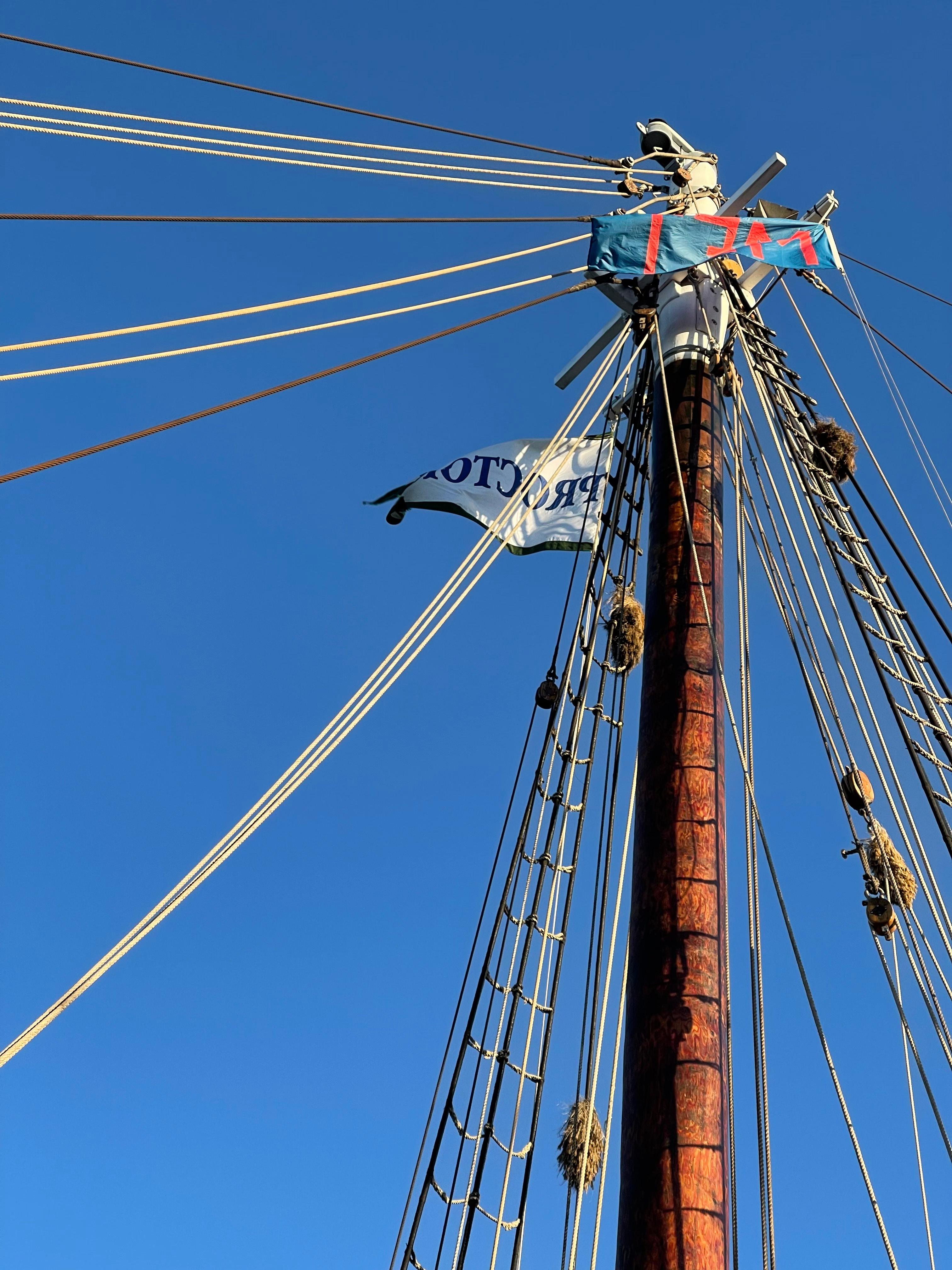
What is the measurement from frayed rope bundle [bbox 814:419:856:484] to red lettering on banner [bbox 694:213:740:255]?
1.68 metres

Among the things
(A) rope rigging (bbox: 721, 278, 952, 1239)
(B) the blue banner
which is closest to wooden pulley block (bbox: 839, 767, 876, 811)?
(A) rope rigging (bbox: 721, 278, 952, 1239)

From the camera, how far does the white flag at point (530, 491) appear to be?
10805 mm

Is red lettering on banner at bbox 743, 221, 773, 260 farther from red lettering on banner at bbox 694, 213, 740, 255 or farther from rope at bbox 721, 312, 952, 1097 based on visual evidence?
rope at bbox 721, 312, 952, 1097

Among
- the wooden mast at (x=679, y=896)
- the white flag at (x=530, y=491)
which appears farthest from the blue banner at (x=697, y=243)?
the white flag at (x=530, y=491)

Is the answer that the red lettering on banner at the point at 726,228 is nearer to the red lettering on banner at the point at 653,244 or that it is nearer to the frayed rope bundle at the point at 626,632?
the red lettering on banner at the point at 653,244

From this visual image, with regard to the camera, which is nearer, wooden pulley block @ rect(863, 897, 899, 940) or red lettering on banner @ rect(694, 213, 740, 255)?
wooden pulley block @ rect(863, 897, 899, 940)

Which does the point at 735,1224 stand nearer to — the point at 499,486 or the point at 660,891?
the point at 660,891

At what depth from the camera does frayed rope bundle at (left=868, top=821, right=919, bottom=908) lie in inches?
313

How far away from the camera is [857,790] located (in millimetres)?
8320

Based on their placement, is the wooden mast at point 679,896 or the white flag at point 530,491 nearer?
the wooden mast at point 679,896

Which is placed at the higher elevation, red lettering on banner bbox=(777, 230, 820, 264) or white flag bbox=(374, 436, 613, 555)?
red lettering on banner bbox=(777, 230, 820, 264)

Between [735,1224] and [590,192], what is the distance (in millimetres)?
7708

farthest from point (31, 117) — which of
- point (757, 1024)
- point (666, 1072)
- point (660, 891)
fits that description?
point (757, 1024)

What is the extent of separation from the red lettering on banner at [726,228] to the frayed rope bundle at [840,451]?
1676mm
